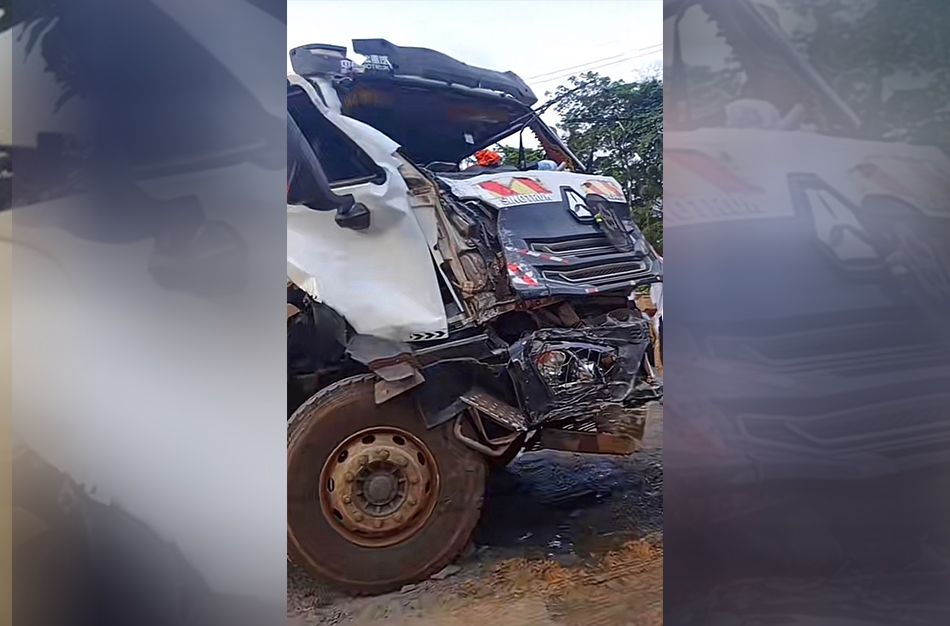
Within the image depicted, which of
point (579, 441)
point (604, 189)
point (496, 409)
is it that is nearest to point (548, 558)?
point (579, 441)

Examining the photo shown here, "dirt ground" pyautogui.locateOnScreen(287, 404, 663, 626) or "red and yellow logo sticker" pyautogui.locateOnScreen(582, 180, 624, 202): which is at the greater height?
"red and yellow logo sticker" pyautogui.locateOnScreen(582, 180, 624, 202)

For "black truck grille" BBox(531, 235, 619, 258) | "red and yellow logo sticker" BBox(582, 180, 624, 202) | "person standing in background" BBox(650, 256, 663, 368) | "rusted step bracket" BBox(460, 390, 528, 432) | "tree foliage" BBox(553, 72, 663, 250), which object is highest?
"tree foliage" BBox(553, 72, 663, 250)

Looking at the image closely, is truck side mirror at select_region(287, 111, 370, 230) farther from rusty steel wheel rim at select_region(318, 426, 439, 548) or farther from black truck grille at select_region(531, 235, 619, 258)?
rusty steel wheel rim at select_region(318, 426, 439, 548)

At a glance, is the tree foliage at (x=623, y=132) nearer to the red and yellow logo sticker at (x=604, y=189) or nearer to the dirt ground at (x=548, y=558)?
the red and yellow logo sticker at (x=604, y=189)

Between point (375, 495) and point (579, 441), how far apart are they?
67 centimetres

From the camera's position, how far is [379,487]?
205cm

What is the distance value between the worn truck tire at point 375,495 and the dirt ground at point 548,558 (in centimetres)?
6

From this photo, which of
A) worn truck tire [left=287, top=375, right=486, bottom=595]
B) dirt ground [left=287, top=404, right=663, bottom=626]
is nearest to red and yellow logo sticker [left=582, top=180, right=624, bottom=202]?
dirt ground [left=287, top=404, right=663, bottom=626]

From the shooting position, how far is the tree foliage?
204 cm

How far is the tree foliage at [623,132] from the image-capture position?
204 cm

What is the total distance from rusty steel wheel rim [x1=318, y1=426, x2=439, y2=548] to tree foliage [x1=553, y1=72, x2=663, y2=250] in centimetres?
104

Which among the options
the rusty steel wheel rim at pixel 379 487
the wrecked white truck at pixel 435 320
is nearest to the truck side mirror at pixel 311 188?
the wrecked white truck at pixel 435 320
